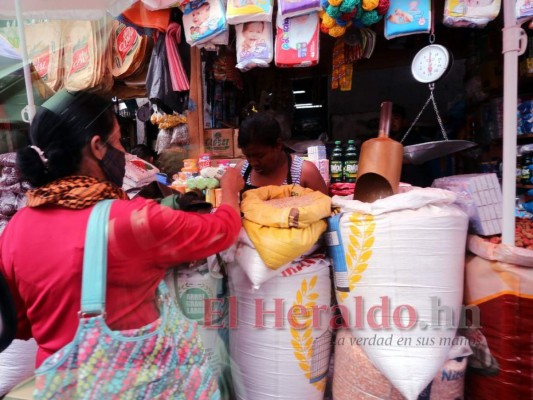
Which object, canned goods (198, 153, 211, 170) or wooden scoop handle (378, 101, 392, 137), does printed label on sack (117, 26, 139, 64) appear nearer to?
canned goods (198, 153, 211, 170)

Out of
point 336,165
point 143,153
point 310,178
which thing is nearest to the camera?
point 310,178

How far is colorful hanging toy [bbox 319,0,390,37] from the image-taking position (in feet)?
6.61

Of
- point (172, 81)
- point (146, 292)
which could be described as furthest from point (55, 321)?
point (172, 81)

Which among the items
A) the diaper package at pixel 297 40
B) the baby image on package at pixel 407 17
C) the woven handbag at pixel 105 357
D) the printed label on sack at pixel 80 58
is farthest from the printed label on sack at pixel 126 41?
the woven handbag at pixel 105 357

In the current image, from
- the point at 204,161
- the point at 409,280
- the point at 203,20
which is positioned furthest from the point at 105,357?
the point at 203,20

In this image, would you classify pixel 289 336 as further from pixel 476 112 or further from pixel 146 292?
pixel 476 112

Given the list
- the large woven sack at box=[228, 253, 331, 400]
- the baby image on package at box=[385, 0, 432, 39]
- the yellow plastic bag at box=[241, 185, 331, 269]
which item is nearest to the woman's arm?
the yellow plastic bag at box=[241, 185, 331, 269]

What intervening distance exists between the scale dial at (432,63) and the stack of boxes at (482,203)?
672mm

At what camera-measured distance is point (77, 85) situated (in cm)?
303

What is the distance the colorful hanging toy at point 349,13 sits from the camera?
2014 millimetres

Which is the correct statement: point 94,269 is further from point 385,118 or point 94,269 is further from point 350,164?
point 350,164

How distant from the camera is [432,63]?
1915 millimetres

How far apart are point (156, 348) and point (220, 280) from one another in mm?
576

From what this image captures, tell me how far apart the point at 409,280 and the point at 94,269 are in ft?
3.52
